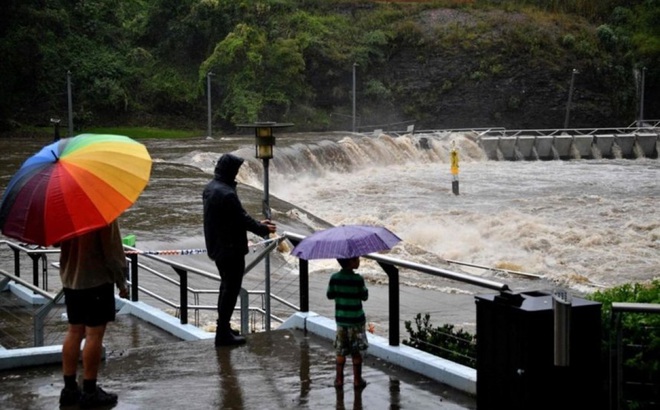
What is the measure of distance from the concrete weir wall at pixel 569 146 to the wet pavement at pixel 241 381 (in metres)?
46.5

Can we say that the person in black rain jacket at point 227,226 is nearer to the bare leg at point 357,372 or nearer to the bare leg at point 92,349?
the bare leg at point 357,372

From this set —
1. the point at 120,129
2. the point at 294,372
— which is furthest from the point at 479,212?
the point at 120,129

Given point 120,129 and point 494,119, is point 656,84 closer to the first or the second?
point 494,119

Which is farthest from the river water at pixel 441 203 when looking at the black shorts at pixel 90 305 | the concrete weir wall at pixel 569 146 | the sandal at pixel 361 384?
the black shorts at pixel 90 305

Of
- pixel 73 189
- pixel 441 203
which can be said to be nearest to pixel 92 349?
pixel 73 189

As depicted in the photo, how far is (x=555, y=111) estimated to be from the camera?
67.1 metres

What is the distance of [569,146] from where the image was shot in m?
55.1

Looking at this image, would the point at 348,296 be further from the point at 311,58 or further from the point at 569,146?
the point at 311,58

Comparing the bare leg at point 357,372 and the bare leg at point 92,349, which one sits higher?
the bare leg at point 92,349

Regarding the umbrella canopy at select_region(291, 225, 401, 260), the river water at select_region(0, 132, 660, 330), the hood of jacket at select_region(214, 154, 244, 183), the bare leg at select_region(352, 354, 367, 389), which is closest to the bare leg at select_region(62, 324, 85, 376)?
the umbrella canopy at select_region(291, 225, 401, 260)

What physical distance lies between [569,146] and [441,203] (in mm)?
22740

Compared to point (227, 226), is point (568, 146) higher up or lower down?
lower down

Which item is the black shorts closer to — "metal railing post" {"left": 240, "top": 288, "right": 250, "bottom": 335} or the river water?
"metal railing post" {"left": 240, "top": 288, "right": 250, "bottom": 335}

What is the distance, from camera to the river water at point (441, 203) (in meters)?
22.0
